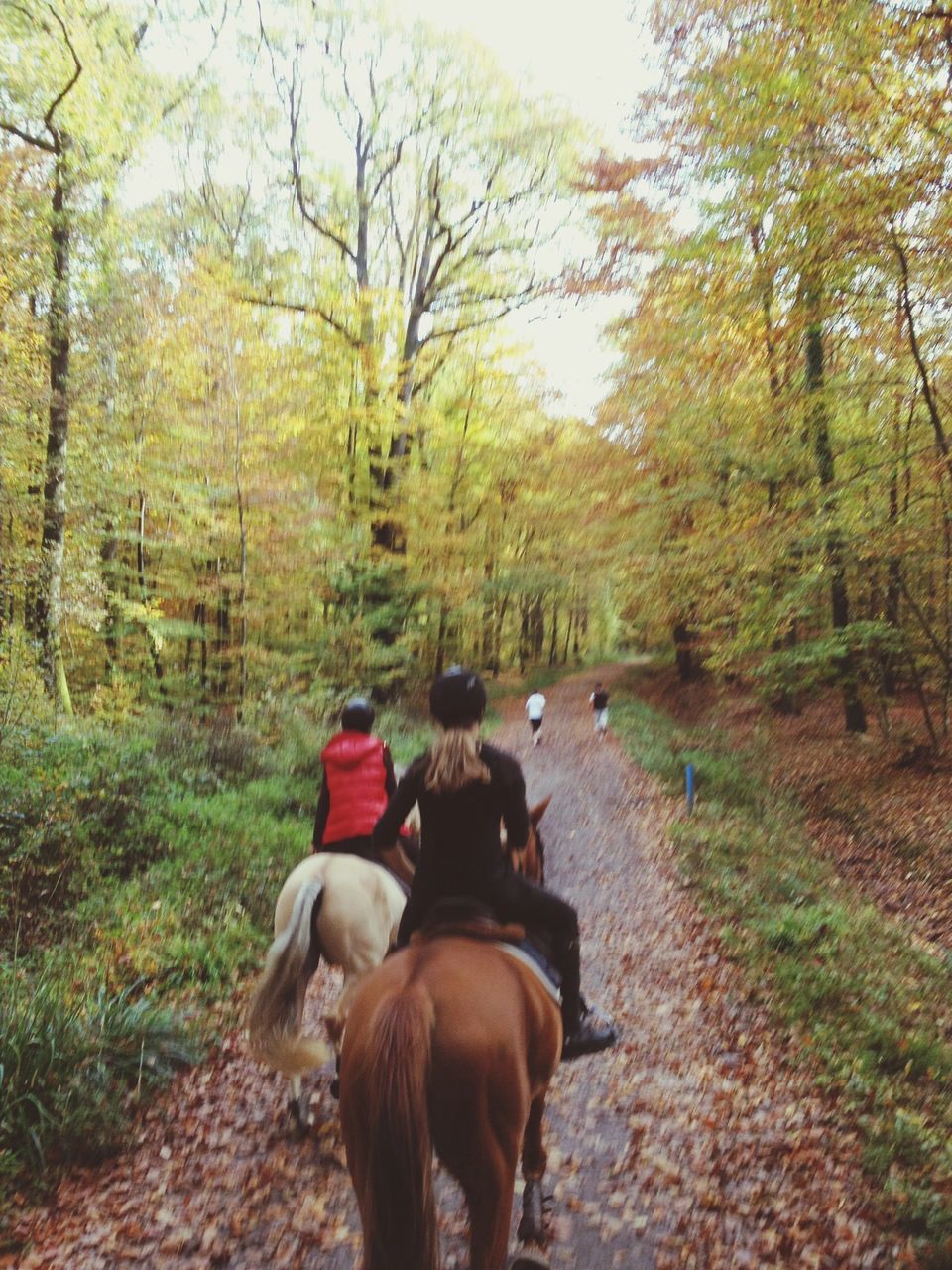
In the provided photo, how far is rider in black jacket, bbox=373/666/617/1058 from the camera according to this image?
3.12 m

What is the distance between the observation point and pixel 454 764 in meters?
3.10

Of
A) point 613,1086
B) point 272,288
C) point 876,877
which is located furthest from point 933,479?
point 272,288

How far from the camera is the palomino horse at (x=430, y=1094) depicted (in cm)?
243

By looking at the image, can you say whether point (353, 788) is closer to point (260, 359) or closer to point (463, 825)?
point (463, 825)

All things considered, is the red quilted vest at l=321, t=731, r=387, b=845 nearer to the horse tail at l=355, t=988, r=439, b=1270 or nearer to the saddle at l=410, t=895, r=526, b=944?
the saddle at l=410, t=895, r=526, b=944

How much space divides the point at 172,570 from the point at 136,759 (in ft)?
36.5

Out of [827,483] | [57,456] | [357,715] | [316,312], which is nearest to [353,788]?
[357,715]

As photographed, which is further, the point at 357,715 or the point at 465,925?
the point at 357,715

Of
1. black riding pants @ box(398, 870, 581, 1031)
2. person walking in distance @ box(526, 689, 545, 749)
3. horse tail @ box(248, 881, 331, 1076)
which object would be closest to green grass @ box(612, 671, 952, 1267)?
black riding pants @ box(398, 870, 581, 1031)

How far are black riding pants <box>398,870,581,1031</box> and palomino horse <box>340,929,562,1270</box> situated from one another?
35 centimetres

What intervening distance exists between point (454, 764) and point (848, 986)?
4.94 m

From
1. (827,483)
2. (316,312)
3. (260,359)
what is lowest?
(827,483)

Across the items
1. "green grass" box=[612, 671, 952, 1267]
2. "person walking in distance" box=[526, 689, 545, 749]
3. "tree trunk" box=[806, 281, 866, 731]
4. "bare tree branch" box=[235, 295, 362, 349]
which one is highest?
"bare tree branch" box=[235, 295, 362, 349]

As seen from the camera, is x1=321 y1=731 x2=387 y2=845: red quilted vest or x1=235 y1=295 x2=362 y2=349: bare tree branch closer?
x1=321 y1=731 x2=387 y2=845: red quilted vest
